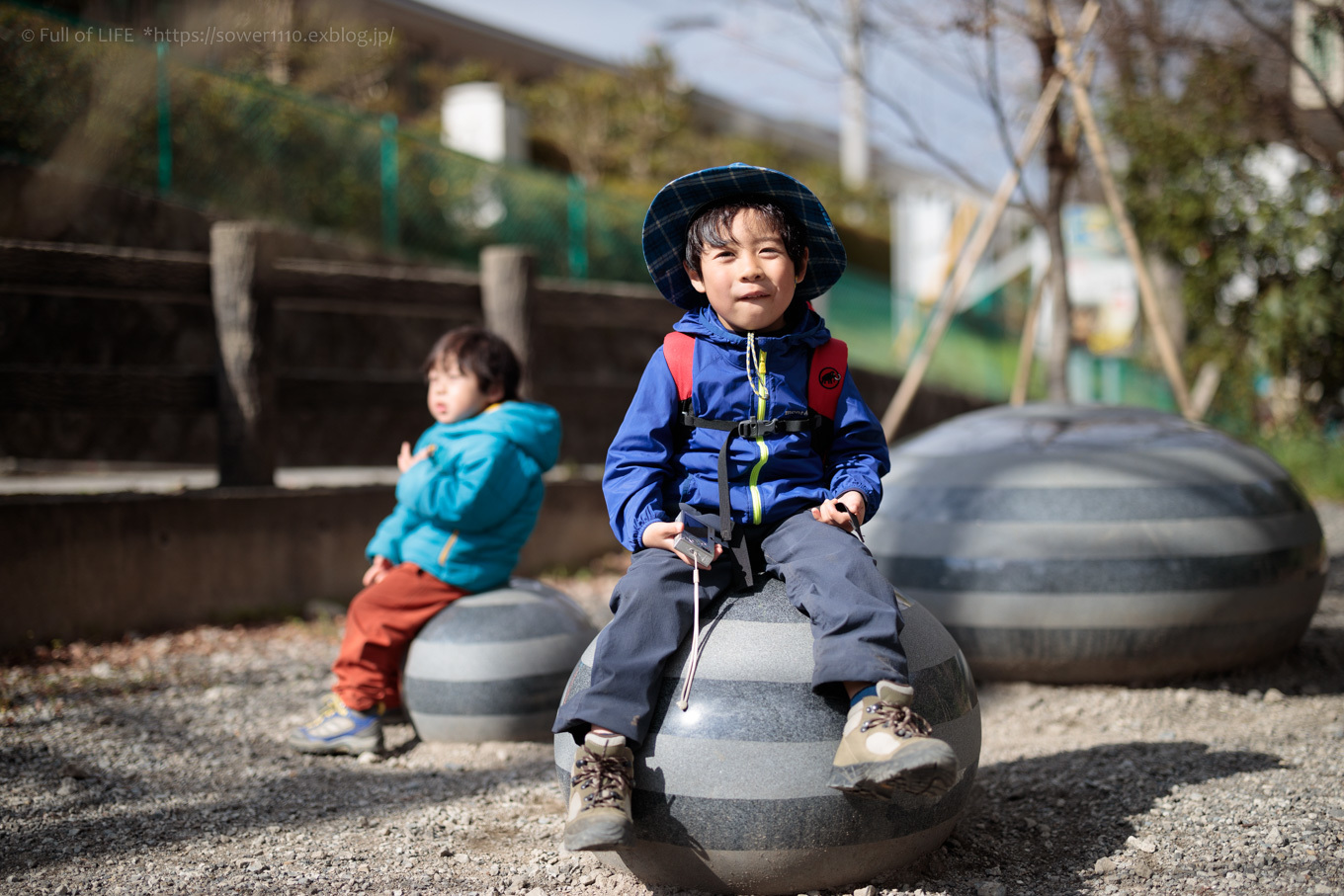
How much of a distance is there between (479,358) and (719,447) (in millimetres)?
1776

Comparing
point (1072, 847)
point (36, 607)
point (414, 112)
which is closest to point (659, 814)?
point (1072, 847)

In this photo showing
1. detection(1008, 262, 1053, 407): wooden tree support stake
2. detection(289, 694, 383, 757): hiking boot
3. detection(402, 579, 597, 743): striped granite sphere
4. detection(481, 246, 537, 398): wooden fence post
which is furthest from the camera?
detection(1008, 262, 1053, 407): wooden tree support stake

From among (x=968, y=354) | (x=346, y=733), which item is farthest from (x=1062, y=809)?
(x=968, y=354)

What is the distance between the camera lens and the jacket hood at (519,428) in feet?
13.7

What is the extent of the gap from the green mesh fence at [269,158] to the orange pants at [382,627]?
261 inches

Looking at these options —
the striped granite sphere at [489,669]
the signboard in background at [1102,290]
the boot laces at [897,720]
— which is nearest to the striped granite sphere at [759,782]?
the boot laces at [897,720]

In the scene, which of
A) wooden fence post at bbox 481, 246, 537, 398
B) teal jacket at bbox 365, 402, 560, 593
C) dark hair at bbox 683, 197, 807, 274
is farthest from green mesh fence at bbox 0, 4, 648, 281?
dark hair at bbox 683, 197, 807, 274

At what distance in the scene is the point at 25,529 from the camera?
5.40 m

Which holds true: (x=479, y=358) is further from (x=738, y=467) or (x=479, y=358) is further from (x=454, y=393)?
(x=738, y=467)

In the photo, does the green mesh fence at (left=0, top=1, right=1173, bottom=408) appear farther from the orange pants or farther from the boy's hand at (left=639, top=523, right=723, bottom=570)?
the boy's hand at (left=639, top=523, right=723, bottom=570)

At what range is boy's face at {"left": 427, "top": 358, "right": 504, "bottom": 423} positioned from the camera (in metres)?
4.25

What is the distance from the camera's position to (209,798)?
3.65 meters

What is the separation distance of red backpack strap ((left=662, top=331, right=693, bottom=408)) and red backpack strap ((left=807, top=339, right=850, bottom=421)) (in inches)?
12.8

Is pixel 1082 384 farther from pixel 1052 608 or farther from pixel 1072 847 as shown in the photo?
pixel 1072 847
